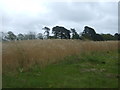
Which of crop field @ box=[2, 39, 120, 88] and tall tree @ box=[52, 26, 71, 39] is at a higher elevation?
tall tree @ box=[52, 26, 71, 39]

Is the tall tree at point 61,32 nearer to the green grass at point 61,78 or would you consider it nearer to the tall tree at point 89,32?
the tall tree at point 89,32

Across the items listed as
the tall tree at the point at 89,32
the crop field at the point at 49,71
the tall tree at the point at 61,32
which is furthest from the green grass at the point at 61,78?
the tall tree at the point at 61,32

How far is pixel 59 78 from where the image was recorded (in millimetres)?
7855

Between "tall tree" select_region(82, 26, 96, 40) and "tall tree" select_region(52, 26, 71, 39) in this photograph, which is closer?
"tall tree" select_region(82, 26, 96, 40)

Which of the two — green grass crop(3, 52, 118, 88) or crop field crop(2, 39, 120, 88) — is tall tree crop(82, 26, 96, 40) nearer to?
crop field crop(2, 39, 120, 88)

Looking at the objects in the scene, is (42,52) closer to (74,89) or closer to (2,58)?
(2,58)

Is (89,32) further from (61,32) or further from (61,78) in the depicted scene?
(61,78)

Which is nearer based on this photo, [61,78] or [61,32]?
[61,78]

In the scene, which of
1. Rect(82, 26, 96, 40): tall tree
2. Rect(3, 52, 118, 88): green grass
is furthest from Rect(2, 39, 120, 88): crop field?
Rect(82, 26, 96, 40): tall tree

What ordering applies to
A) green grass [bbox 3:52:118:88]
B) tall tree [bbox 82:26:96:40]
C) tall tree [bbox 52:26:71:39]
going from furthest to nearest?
tall tree [bbox 52:26:71:39], tall tree [bbox 82:26:96:40], green grass [bbox 3:52:118:88]

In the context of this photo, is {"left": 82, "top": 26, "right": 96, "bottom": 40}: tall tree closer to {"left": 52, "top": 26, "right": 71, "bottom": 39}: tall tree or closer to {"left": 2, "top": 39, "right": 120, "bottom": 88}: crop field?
{"left": 52, "top": 26, "right": 71, "bottom": 39}: tall tree

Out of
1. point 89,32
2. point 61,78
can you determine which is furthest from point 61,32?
point 61,78

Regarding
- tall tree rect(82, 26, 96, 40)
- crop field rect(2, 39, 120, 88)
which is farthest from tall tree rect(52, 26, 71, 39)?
crop field rect(2, 39, 120, 88)

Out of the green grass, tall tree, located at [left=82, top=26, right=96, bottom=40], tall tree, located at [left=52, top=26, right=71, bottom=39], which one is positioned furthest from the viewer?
tall tree, located at [left=52, top=26, right=71, bottom=39]
